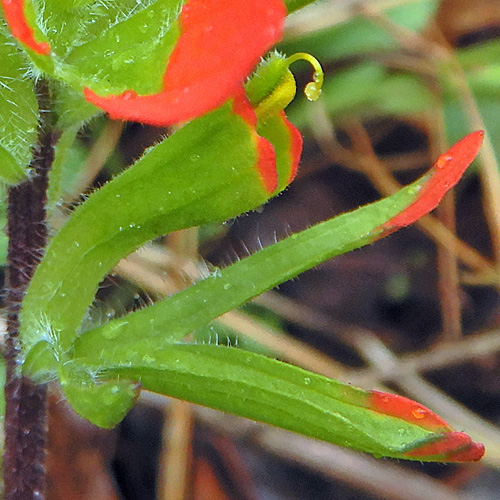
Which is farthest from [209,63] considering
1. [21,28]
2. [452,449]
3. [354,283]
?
[354,283]

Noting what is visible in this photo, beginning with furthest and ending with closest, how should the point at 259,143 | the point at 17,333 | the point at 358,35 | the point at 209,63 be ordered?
the point at 358,35
the point at 17,333
the point at 259,143
the point at 209,63

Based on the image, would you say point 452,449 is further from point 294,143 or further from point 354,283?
point 354,283

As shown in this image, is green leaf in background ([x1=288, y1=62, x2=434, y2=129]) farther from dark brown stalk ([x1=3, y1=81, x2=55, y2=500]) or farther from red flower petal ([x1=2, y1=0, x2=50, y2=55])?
red flower petal ([x1=2, y1=0, x2=50, y2=55])

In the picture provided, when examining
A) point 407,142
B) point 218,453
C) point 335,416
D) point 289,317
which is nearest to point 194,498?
point 218,453

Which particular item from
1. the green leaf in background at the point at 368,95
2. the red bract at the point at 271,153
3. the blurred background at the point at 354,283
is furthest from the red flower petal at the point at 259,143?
the green leaf in background at the point at 368,95

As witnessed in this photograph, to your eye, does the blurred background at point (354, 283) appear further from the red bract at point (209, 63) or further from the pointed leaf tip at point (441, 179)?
the red bract at point (209, 63)

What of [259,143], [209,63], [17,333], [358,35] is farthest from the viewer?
[358,35]
